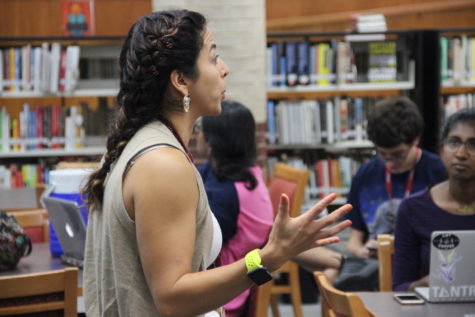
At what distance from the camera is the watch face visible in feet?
4.82

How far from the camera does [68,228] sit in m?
2.98

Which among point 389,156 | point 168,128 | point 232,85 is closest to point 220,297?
point 168,128

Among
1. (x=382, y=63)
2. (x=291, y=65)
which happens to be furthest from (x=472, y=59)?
(x=291, y=65)

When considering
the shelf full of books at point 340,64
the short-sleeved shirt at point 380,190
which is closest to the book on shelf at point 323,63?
the shelf full of books at point 340,64

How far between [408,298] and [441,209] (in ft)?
1.55

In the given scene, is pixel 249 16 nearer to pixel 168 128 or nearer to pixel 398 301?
pixel 398 301

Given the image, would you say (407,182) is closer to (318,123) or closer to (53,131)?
(318,123)

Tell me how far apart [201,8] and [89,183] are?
2.93 m

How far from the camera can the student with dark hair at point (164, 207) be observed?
1446mm

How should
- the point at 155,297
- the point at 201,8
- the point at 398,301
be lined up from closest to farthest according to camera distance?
the point at 155,297
the point at 398,301
the point at 201,8

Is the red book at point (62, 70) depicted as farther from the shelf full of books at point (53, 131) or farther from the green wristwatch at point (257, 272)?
the green wristwatch at point (257, 272)

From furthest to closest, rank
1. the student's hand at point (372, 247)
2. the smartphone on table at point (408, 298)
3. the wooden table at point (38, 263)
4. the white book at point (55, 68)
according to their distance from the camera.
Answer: the white book at point (55, 68) → the student's hand at point (372, 247) → the wooden table at point (38, 263) → the smartphone on table at point (408, 298)

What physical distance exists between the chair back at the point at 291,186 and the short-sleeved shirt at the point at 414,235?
146 centimetres

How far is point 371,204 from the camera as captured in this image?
3775 mm
